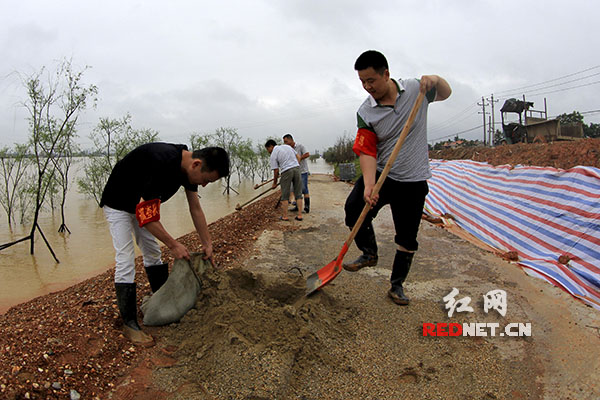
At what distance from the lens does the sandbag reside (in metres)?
2.58

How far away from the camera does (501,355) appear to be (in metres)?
2.28

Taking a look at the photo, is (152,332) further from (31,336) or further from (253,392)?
(253,392)

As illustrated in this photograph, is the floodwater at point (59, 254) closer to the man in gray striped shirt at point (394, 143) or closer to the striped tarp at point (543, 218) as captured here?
the man in gray striped shirt at point (394, 143)

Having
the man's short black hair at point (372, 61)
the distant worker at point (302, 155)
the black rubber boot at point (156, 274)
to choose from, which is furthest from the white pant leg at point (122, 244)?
the distant worker at point (302, 155)

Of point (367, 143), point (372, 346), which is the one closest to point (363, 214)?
point (367, 143)

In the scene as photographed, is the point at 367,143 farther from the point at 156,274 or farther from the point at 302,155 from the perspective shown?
the point at 302,155

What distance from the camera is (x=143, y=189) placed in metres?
2.34

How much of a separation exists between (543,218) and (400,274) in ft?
7.97

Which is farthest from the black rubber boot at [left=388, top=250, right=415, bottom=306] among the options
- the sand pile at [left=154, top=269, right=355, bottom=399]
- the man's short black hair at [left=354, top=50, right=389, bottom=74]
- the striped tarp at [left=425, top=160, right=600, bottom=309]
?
the striped tarp at [left=425, top=160, right=600, bottom=309]

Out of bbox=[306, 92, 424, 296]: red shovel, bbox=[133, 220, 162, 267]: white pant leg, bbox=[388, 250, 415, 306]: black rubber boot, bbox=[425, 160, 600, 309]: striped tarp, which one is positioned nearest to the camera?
bbox=[306, 92, 424, 296]: red shovel

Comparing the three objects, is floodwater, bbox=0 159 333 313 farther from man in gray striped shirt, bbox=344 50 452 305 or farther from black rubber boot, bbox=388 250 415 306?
man in gray striped shirt, bbox=344 50 452 305

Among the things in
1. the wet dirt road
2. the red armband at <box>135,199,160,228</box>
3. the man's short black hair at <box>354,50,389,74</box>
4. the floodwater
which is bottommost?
the floodwater

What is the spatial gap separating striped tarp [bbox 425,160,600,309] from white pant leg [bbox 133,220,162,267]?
3604mm

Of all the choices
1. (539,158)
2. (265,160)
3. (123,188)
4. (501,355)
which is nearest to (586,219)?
(501,355)
